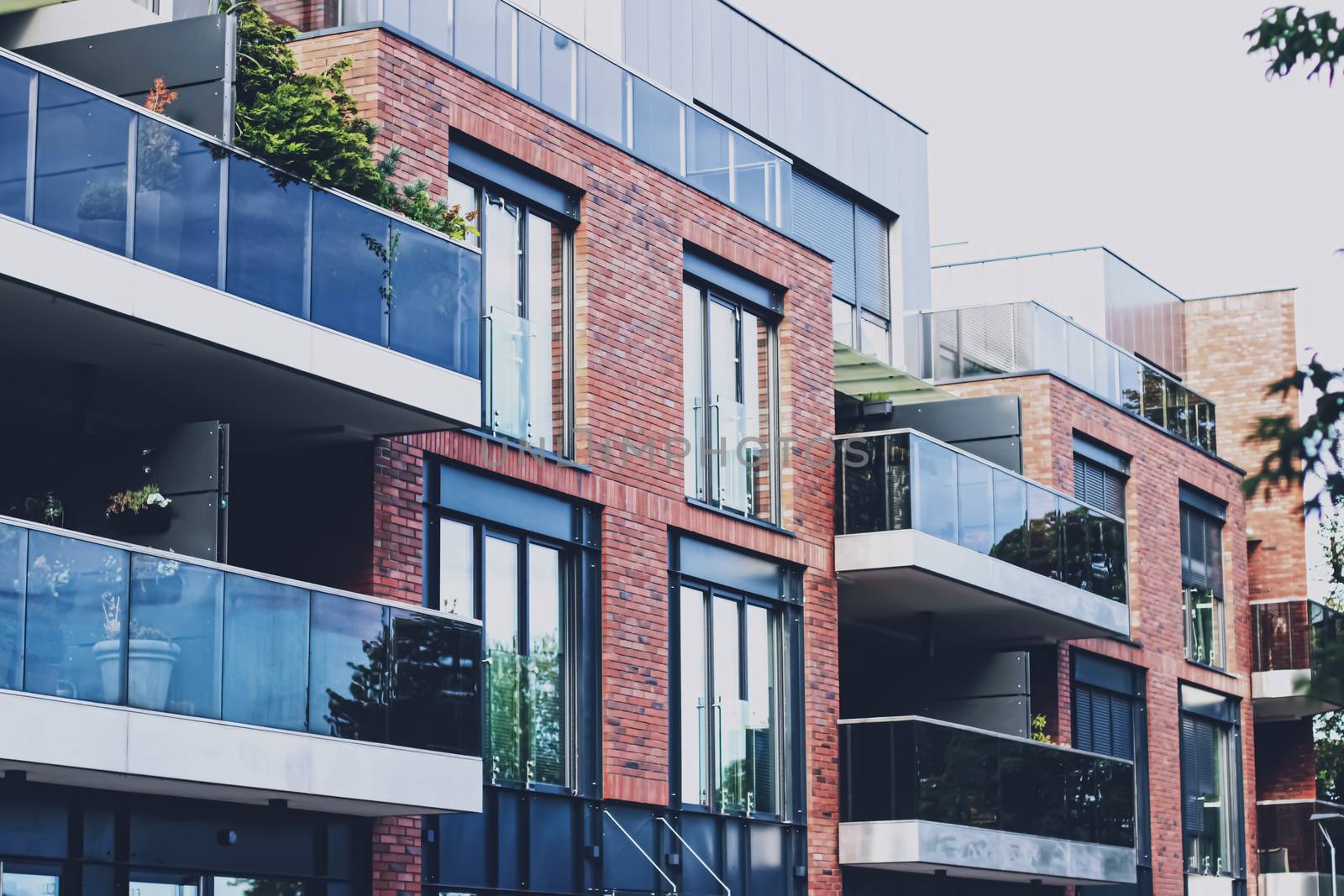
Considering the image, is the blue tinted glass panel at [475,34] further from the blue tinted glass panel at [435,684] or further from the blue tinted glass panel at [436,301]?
the blue tinted glass panel at [435,684]

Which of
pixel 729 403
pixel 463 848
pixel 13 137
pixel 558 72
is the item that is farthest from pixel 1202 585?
pixel 13 137

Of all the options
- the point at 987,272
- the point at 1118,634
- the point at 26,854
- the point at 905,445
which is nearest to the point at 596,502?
the point at 905,445

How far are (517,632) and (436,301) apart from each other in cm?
320

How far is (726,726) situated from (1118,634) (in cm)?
781

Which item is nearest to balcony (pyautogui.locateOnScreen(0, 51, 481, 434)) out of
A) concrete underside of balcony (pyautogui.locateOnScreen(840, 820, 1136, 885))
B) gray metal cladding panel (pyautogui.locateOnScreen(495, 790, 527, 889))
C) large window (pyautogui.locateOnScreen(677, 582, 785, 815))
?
gray metal cladding panel (pyautogui.locateOnScreen(495, 790, 527, 889))

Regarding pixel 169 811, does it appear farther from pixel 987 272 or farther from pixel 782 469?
pixel 987 272

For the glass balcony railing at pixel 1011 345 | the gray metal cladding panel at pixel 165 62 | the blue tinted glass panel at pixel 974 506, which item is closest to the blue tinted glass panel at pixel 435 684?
the gray metal cladding panel at pixel 165 62

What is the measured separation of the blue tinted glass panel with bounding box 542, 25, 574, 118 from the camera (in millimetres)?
19859

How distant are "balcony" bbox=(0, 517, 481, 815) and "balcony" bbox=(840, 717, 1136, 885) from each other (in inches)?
280

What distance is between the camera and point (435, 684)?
16.2m

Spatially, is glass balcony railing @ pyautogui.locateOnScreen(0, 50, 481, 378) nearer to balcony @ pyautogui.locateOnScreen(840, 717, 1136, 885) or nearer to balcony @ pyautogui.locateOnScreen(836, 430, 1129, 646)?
balcony @ pyautogui.locateOnScreen(836, 430, 1129, 646)

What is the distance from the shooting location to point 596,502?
773 inches

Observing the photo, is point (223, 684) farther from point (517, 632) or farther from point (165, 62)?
point (165, 62)

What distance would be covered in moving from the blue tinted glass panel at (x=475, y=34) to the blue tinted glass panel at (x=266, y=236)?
3.75m
